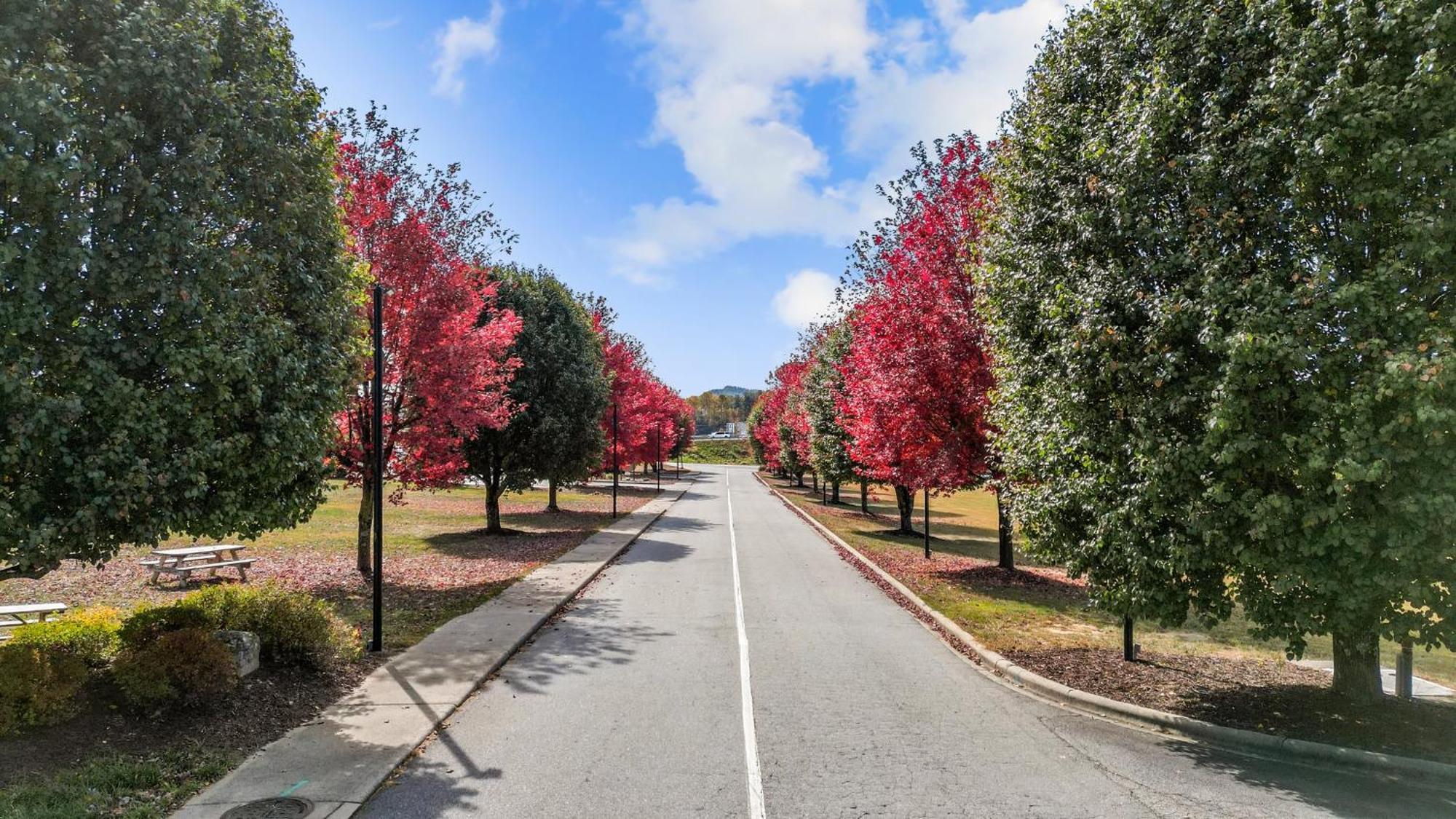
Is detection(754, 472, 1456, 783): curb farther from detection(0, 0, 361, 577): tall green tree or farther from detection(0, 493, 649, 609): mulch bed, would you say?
detection(0, 493, 649, 609): mulch bed

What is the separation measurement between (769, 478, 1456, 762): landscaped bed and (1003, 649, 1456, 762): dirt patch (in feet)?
0.06

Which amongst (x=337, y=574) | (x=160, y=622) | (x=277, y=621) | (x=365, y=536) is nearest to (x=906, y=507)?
(x=365, y=536)

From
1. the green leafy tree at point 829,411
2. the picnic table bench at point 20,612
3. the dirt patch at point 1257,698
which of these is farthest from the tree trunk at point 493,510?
the dirt patch at point 1257,698

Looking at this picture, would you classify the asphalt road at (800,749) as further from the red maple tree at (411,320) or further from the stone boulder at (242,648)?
the red maple tree at (411,320)

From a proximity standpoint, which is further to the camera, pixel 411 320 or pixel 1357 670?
pixel 411 320

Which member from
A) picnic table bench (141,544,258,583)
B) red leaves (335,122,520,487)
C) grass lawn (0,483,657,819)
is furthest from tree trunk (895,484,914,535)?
picnic table bench (141,544,258,583)

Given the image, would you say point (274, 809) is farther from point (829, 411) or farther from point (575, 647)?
point (829, 411)

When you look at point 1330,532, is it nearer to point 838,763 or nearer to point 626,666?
point 838,763

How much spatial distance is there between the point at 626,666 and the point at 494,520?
16.4m

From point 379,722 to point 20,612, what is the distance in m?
6.28

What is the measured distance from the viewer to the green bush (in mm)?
8414

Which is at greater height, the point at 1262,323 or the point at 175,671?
the point at 1262,323

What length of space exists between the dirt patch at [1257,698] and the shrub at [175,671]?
9008 millimetres

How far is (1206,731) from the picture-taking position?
24.8 ft
